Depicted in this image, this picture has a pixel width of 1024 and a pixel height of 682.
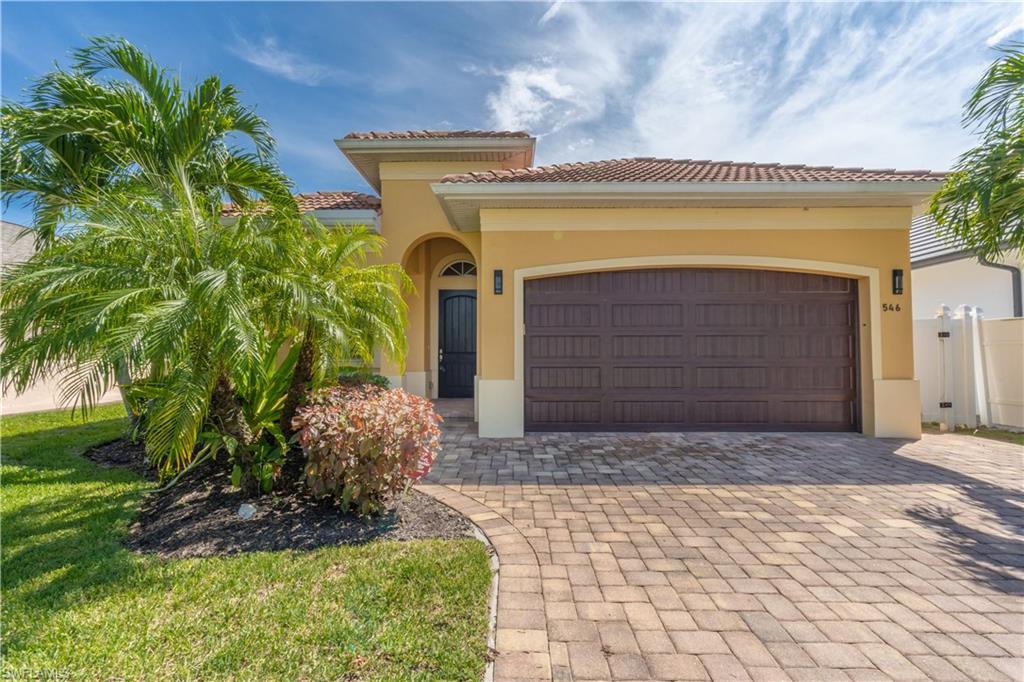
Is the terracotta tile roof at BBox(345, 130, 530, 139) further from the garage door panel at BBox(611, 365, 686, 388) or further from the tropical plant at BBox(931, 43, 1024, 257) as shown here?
the tropical plant at BBox(931, 43, 1024, 257)

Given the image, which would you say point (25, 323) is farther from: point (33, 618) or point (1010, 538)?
point (1010, 538)

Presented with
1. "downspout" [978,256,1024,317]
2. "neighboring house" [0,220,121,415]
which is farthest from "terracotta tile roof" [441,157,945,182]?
"neighboring house" [0,220,121,415]

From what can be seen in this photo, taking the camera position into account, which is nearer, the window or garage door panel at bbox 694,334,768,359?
garage door panel at bbox 694,334,768,359

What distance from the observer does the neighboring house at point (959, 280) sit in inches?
407

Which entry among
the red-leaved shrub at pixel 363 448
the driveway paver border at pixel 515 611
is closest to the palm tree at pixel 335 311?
the red-leaved shrub at pixel 363 448

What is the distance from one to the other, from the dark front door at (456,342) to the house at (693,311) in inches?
147

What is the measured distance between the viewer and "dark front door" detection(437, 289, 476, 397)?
11.4 metres

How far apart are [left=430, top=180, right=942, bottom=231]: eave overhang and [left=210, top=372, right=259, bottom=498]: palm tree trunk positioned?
4412mm

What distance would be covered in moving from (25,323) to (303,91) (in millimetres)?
8037

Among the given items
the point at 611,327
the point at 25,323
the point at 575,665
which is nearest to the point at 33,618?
the point at 25,323

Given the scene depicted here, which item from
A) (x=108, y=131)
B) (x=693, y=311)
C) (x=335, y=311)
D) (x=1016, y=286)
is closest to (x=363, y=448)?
(x=335, y=311)

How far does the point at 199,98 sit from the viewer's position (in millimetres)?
5543

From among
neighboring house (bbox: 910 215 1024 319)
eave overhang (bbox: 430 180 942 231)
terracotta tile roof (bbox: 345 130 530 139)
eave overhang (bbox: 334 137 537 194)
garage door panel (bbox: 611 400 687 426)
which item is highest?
terracotta tile roof (bbox: 345 130 530 139)

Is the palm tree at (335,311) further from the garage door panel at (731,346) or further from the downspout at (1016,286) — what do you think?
the downspout at (1016,286)
